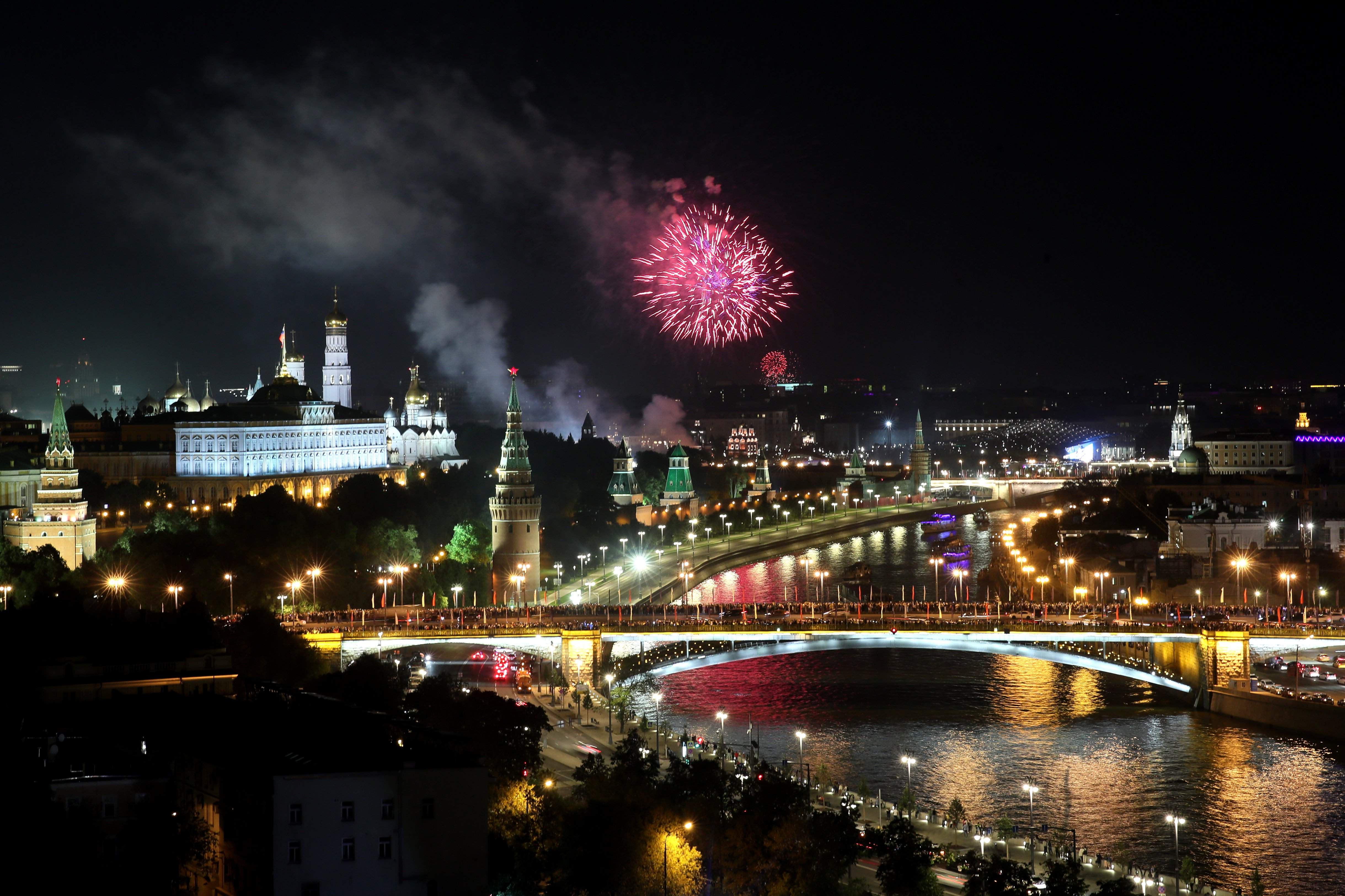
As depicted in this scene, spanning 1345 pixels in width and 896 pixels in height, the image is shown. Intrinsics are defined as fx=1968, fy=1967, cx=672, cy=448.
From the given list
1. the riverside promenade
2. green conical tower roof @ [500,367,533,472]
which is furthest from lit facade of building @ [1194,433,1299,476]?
the riverside promenade

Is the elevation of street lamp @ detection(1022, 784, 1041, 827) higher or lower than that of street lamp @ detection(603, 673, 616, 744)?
lower

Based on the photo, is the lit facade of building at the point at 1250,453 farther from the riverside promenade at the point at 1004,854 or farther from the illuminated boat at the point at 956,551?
the riverside promenade at the point at 1004,854

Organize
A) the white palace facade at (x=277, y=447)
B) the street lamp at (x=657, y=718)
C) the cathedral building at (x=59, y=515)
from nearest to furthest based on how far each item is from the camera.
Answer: the street lamp at (x=657, y=718), the cathedral building at (x=59, y=515), the white palace facade at (x=277, y=447)

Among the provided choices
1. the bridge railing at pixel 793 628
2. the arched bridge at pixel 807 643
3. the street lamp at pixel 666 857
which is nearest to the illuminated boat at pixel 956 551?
the bridge railing at pixel 793 628

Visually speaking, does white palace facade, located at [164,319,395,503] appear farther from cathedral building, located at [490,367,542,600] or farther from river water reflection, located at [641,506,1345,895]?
river water reflection, located at [641,506,1345,895]

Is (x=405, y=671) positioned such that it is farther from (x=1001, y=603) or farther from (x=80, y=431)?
(x=80, y=431)
